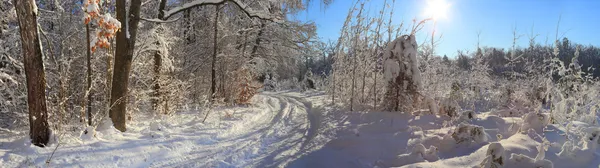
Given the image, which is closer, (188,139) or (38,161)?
(38,161)

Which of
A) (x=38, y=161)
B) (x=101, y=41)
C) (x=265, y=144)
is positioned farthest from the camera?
(x=265, y=144)

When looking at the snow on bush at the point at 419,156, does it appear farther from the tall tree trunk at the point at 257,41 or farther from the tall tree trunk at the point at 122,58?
the tall tree trunk at the point at 257,41

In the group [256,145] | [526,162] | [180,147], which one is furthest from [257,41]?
[526,162]

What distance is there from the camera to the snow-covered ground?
405 centimetres

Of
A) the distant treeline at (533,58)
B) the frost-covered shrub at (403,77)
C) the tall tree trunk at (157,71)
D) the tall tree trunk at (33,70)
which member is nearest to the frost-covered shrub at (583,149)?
the distant treeline at (533,58)

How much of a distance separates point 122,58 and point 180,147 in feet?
6.97

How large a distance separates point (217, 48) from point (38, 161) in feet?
34.2

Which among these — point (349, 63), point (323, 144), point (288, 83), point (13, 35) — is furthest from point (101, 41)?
point (288, 83)

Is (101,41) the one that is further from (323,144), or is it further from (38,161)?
(323,144)

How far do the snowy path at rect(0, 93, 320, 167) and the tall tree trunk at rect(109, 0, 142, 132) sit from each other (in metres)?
0.48

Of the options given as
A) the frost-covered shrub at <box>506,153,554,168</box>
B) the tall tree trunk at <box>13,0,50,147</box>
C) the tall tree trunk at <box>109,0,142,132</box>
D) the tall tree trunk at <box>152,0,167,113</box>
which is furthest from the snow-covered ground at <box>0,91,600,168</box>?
the tall tree trunk at <box>152,0,167,113</box>

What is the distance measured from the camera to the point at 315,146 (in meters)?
6.47

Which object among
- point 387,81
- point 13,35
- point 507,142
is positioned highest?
point 13,35

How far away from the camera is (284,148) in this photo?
6.28m
